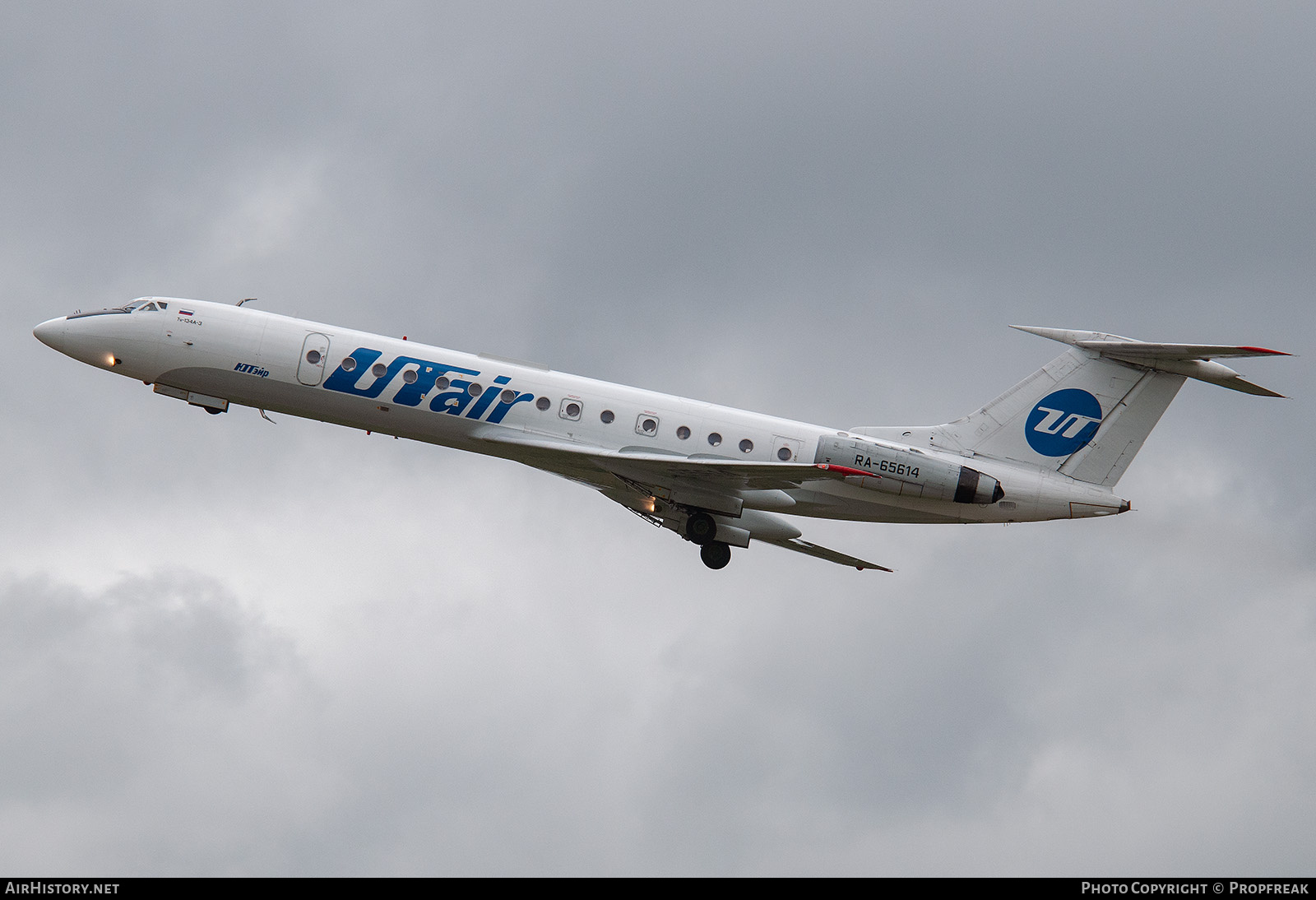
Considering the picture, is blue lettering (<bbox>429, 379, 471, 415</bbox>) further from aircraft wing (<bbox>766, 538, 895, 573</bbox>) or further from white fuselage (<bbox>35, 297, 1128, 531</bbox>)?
aircraft wing (<bbox>766, 538, 895, 573</bbox>)

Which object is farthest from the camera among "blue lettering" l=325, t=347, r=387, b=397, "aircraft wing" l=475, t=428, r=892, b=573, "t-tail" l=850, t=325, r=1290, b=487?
"t-tail" l=850, t=325, r=1290, b=487

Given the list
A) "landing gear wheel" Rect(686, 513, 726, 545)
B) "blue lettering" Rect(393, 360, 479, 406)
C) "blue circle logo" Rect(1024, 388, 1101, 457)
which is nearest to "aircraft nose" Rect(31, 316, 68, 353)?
"blue lettering" Rect(393, 360, 479, 406)

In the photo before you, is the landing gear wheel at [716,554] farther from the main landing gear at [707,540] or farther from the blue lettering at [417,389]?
the blue lettering at [417,389]

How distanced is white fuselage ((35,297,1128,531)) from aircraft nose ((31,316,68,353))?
0.10 feet

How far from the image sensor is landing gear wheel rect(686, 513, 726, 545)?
3069 cm

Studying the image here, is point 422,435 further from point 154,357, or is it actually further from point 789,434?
point 789,434

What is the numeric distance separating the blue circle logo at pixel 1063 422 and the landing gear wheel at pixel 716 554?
25.5 feet

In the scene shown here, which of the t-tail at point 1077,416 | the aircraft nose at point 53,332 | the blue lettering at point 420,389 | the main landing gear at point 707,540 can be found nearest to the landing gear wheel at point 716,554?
the main landing gear at point 707,540

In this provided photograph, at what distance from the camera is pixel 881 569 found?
34062 millimetres

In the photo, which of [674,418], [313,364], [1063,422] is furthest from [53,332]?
[1063,422]

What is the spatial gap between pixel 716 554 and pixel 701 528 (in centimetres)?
96

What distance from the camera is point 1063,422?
30.6 meters

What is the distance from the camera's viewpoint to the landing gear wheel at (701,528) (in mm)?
30688
